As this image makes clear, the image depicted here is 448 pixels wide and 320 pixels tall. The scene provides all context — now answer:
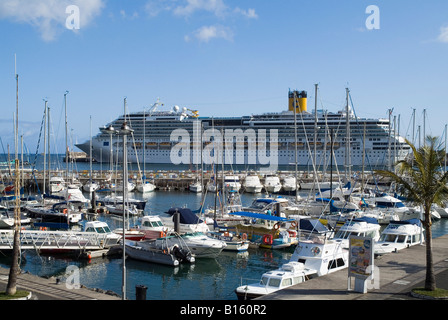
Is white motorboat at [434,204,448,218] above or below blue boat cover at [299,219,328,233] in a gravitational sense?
below

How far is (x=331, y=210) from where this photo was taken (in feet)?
101

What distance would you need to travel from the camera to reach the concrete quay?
12.5 m

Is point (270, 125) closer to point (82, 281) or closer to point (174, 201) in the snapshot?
point (174, 201)

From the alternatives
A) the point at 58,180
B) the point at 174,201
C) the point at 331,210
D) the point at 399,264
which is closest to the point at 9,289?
the point at 399,264

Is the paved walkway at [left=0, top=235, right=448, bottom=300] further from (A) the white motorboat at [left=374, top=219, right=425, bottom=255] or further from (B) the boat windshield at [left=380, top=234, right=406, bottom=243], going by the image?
(B) the boat windshield at [left=380, top=234, right=406, bottom=243]

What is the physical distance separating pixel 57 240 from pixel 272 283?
11751 mm

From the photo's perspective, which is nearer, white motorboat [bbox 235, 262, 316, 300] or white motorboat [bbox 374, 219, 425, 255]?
white motorboat [bbox 235, 262, 316, 300]

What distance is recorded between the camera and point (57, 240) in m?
21.8

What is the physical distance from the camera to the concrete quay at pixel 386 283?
12.5 m

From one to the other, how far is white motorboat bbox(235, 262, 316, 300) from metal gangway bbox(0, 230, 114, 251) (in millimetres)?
9843

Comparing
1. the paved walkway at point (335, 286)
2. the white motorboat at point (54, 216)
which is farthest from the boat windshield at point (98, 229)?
the paved walkway at point (335, 286)

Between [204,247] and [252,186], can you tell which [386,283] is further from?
[252,186]

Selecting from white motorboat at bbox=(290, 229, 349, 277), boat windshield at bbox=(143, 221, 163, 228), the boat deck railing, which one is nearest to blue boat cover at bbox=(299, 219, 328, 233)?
white motorboat at bbox=(290, 229, 349, 277)

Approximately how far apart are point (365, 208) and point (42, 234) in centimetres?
2135
